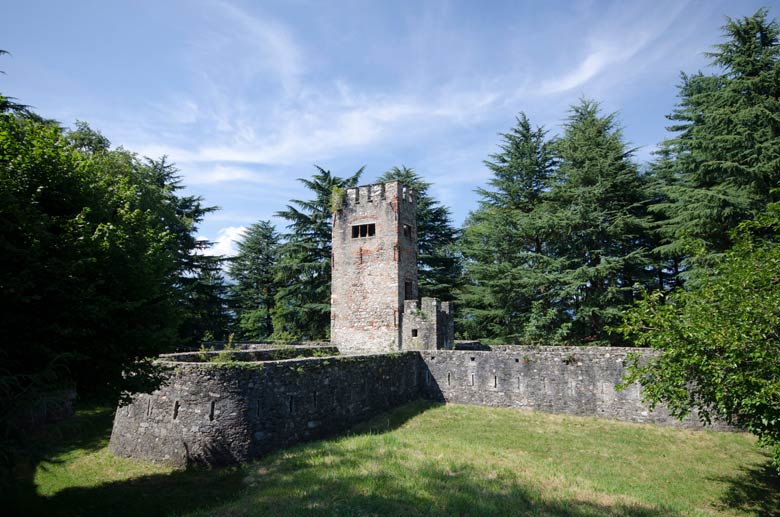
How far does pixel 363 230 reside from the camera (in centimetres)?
2122

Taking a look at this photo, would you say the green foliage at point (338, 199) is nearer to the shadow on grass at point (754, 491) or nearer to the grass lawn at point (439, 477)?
the grass lawn at point (439, 477)

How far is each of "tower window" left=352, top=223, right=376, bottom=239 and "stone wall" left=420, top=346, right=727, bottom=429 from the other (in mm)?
6468

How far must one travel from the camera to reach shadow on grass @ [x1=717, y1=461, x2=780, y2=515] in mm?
9250

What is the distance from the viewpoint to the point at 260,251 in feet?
133

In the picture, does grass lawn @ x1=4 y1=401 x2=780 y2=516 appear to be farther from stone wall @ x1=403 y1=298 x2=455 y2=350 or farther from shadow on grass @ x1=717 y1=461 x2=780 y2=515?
stone wall @ x1=403 y1=298 x2=455 y2=350

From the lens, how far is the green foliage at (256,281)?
38.1 meters

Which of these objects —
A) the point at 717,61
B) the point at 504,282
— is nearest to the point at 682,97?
the point at 717,61

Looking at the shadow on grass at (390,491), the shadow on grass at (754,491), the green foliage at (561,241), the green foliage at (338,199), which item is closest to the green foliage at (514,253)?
the green foliage at (561,241)

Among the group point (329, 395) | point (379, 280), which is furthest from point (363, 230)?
point (329, 395)

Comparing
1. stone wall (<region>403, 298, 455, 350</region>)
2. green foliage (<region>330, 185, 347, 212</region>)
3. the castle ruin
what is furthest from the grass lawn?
green foliage (<region>330, 185, 347, 212</region>)

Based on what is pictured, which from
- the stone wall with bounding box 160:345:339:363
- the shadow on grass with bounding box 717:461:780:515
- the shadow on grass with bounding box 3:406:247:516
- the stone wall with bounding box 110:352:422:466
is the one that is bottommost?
the shadow on grass with bounding box 717:461:780:515

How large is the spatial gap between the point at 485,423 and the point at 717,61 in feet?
70.2

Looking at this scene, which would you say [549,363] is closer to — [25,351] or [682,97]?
[25,351]

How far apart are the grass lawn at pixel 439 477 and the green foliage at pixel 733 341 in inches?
93.3
